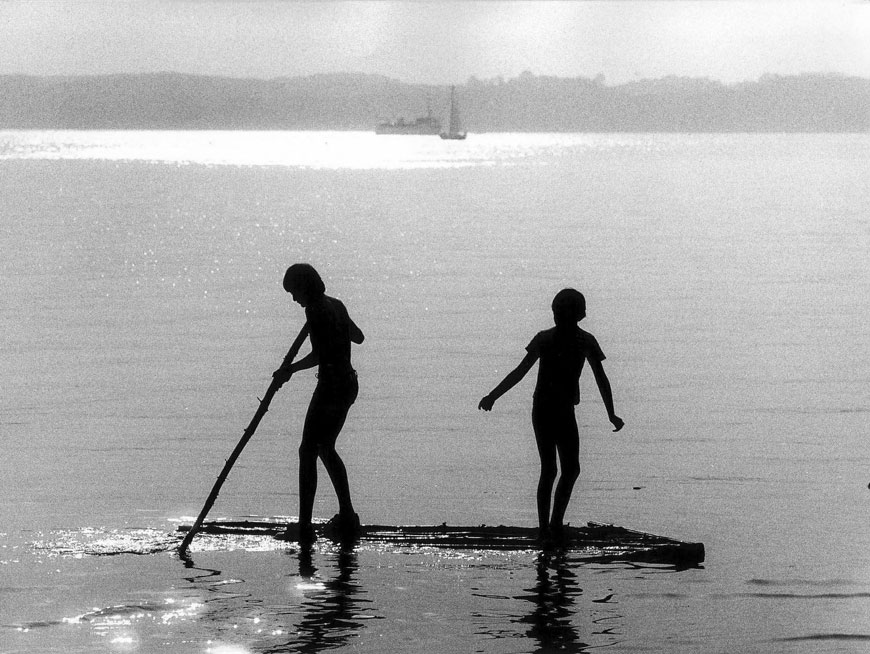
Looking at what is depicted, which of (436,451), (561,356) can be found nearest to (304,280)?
(561,356)

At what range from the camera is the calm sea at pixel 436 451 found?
32.1ft

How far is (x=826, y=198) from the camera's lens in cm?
9269

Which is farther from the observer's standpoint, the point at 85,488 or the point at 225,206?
the point at 225,206

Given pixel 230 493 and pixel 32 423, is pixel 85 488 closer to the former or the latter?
pixel 230 493

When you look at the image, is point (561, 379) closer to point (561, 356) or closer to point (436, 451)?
point (561, 356)

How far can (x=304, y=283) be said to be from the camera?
10875 millimetres

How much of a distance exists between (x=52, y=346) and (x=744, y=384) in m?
10.9

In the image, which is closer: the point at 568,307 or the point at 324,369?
the point at 568,307

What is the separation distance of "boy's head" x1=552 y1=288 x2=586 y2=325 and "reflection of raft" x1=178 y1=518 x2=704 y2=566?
1672 millimetres

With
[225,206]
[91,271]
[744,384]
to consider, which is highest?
[225,206]

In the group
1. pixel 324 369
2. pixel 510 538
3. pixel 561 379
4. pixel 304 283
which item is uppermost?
pixel 304 283

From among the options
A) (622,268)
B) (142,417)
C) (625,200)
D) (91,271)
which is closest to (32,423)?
(142,417)

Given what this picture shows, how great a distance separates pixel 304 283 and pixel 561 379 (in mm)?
1865

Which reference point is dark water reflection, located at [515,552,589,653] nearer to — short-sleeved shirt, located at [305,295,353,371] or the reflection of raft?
the reflection of raft
